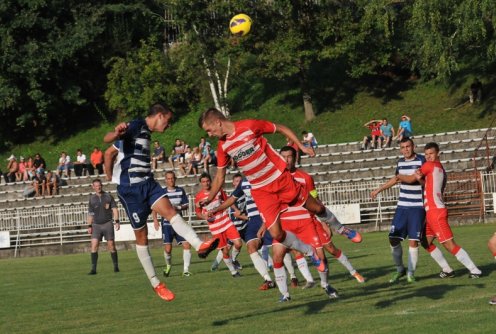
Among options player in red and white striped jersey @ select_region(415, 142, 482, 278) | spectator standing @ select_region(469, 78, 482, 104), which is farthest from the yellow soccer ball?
spectator standing @ select_region(469, 78, 482, 104)

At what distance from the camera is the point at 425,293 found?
1377 centimetres

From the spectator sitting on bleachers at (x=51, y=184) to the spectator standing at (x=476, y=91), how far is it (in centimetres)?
1986

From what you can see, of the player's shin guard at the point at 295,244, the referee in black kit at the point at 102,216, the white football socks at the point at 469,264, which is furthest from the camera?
the referee in black kit at the point at 102,216

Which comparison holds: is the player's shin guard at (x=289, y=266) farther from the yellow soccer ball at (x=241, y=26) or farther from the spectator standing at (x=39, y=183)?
the spectator standing at (x=39, y=183)

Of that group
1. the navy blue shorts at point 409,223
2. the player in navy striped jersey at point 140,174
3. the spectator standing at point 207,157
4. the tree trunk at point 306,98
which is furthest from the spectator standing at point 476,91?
A: the player in navy striped jersey at point 140,174

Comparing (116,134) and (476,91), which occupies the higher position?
→ (476,91)

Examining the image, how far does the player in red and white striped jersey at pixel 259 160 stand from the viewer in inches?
488

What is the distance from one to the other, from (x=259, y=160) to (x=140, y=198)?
173 cm

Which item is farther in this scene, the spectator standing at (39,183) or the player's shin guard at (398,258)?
the spectator standing at (39,183)

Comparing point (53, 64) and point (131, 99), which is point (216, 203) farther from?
point (53, 64)

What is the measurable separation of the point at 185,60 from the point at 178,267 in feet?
101

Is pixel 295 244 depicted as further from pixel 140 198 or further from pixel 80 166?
pixel 80 166

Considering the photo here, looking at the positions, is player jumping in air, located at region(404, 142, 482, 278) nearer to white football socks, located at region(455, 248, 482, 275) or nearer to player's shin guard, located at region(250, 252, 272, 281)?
white football socks, located at region(455, 248, 482, 275)

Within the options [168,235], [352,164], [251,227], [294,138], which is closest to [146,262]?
[294,138]
